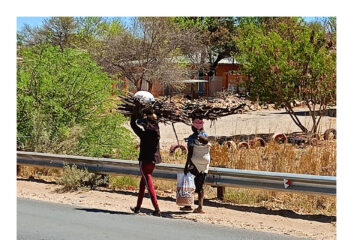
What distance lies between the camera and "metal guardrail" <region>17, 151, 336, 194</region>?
31.1 ft

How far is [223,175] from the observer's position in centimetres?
1043

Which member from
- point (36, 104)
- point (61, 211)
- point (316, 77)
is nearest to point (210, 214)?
point (61, 211)

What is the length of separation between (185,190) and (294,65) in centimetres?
1425

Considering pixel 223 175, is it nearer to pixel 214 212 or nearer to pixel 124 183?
pixel 214 212

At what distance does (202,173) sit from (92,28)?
25.5 meters

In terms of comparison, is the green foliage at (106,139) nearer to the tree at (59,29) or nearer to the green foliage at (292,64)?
the green foliage at (292,64)

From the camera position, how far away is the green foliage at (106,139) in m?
15.6

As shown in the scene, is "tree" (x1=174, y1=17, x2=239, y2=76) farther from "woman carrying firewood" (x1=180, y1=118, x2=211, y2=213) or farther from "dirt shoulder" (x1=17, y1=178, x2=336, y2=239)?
"woman carrying firewood" (x1=180, y1=118, x2=211, y2=213)

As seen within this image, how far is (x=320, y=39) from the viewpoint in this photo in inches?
914

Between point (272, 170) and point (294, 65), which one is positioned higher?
point (294, 65)

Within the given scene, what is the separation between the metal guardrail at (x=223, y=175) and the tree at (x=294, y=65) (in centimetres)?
1152

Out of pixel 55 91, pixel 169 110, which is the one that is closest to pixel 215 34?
pixel 55 91

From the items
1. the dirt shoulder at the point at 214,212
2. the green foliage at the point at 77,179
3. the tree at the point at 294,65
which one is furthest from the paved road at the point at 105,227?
the tree at the point at 294,65

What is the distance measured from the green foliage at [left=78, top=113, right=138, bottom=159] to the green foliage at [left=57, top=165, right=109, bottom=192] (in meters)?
3.18
